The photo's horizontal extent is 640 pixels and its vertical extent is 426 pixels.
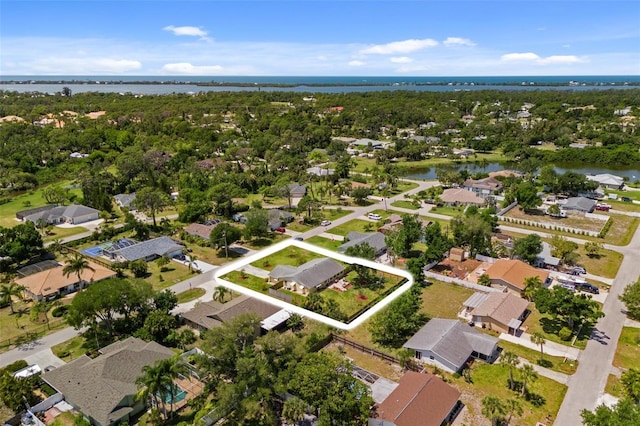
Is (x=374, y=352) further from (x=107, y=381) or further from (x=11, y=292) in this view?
(x=11, y=292)

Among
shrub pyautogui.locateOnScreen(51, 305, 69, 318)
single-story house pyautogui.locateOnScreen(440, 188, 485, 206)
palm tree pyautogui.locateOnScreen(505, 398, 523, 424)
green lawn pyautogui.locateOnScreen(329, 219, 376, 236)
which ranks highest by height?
single-story house pyautogui.locateOnScreen(440, 188, 485, 206)

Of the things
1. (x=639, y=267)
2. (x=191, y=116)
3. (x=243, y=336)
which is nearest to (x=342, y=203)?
(x=639, y=267)

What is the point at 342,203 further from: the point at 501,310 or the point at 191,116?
the point at 191,116

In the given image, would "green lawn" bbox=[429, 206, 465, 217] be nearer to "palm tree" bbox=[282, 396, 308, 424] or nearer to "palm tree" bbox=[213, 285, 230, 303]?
"palm tree" bbox=[213, 285, 230, 303]

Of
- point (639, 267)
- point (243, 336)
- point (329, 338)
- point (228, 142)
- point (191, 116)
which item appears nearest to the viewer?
point (243, 336)

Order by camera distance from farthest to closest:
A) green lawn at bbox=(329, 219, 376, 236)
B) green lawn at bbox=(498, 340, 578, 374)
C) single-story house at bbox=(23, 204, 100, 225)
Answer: single-story house at bbox=(23, 204, 100, 225), green lawn at bbox=(329, 219, 376, 236), green lawn at bbox=(498, 340, 578, 374)

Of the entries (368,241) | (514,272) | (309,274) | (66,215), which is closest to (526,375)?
→ (514,272)

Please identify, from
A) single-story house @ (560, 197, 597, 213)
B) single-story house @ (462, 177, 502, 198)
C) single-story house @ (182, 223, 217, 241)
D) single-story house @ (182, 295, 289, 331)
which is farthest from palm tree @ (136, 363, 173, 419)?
single-story house @ (462, 177, 502, 198)
